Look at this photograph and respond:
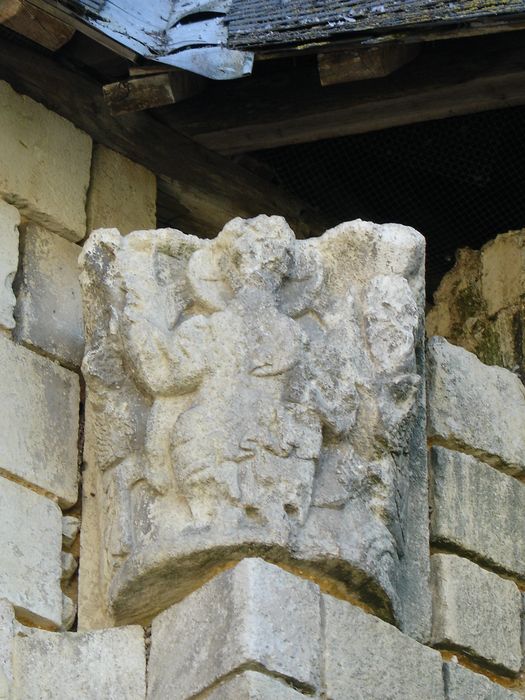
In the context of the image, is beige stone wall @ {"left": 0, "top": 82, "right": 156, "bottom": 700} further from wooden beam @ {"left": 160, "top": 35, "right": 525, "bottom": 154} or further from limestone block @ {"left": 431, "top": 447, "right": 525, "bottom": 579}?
limestone block @ {"left": 431, "top": 447, "right": 525, "bottom": 579}

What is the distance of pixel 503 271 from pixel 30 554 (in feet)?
7.55

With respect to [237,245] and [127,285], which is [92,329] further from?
[237,245]

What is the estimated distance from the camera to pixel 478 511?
5230 millimetres

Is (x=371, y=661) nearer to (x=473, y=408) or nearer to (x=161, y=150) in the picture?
(x=473, y=408)

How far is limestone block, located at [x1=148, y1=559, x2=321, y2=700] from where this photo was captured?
13.7 ft

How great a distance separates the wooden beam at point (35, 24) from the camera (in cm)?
477

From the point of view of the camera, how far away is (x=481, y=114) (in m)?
6.08

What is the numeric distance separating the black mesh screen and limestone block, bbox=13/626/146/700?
6.99 feet

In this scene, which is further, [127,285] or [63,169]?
[63,169]

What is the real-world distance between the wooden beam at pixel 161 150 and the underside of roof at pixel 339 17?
0.59 m

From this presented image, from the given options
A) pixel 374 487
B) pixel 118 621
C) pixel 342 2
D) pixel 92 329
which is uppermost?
pixel 342 2

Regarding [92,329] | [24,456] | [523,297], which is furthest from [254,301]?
[523,297]

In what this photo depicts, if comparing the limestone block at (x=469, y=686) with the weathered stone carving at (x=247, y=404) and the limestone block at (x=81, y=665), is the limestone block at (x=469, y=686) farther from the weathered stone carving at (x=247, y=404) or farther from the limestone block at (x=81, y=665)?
the limestone block at (x=81, y=665)

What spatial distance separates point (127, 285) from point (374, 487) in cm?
86
